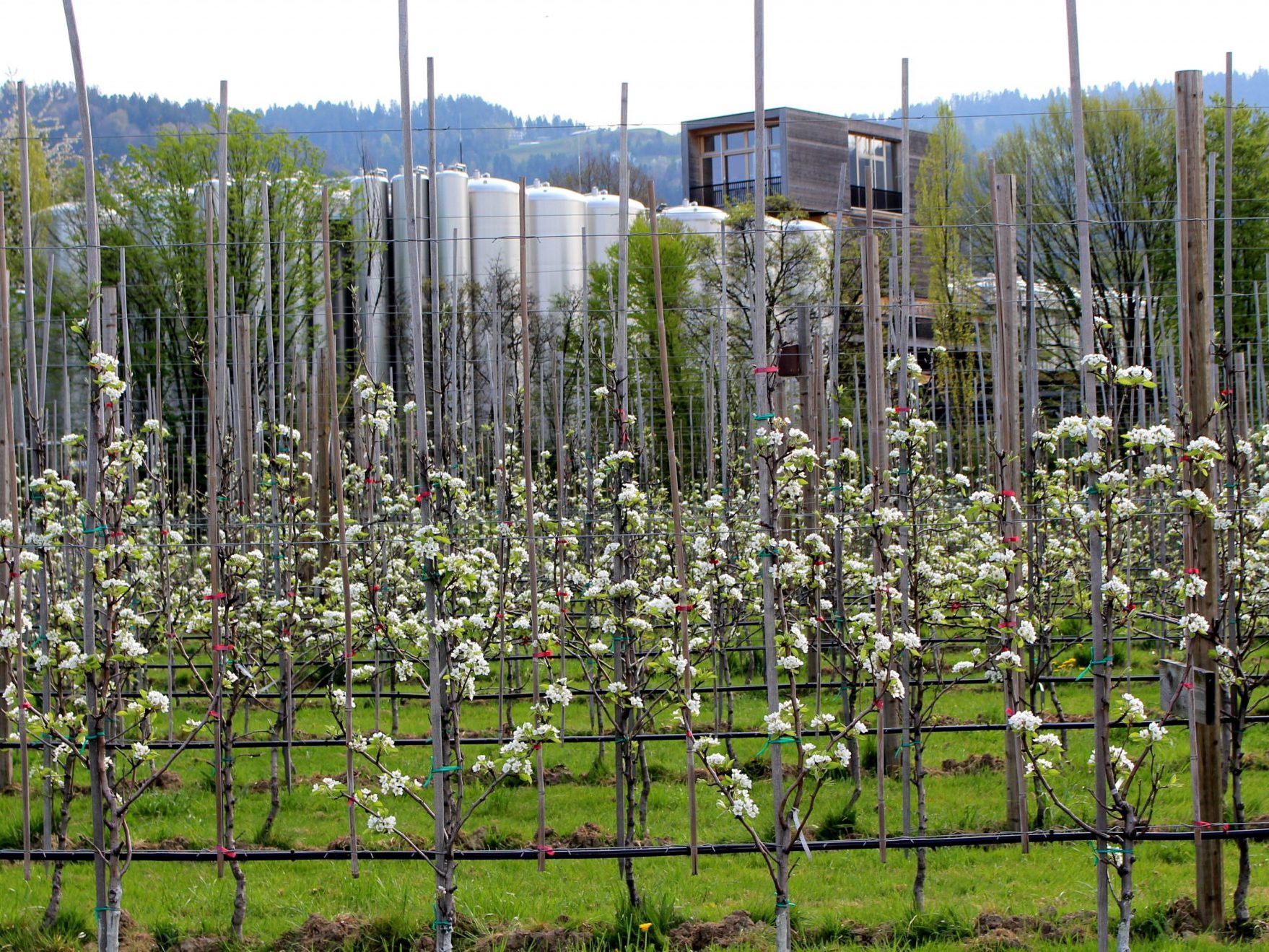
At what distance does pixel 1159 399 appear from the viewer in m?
21.3

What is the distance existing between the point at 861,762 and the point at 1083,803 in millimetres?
1682

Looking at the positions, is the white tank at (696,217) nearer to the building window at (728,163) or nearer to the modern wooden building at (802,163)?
the building window at (728,163)

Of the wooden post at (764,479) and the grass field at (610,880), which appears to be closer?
the wooden post at (764,479)

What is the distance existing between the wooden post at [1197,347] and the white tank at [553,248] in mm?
23494

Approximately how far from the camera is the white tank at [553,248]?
29.8 m

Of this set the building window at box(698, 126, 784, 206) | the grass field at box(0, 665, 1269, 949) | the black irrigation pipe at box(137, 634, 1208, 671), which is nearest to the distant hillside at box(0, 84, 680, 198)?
the building window at box(698, 126, 784, 206)

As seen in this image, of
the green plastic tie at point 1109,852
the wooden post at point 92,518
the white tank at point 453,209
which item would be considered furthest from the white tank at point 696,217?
the green plastic tie at point 1109,852

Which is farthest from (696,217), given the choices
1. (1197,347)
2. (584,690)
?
(1197,347)

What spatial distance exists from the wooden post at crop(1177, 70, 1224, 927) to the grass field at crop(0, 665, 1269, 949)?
106 centimetres

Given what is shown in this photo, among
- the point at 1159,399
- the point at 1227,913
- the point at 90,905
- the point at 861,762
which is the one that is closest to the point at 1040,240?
the point at 1159,399

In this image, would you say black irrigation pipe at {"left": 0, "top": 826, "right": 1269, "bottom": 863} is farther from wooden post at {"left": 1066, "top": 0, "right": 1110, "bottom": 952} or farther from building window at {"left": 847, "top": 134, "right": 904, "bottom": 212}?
building window at {"left": 847, "top": 134, "right": 904, "bottom": 212}

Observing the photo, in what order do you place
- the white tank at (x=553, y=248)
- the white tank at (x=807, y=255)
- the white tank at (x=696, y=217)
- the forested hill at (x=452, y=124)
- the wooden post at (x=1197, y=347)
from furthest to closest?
1. the forested hill at (x=452, y=124)
2. the white tank at (x=553, y=248)
3. the white tank at (x=696, y=217)
4. the white tank at (x=807, y=255)
5. the wooden post at (x=1197, y=347)

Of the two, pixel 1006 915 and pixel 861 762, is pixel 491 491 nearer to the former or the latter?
pixel 861 762

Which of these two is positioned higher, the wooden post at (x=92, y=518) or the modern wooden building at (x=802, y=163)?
the modern wooden building at (x=802, y=163)
